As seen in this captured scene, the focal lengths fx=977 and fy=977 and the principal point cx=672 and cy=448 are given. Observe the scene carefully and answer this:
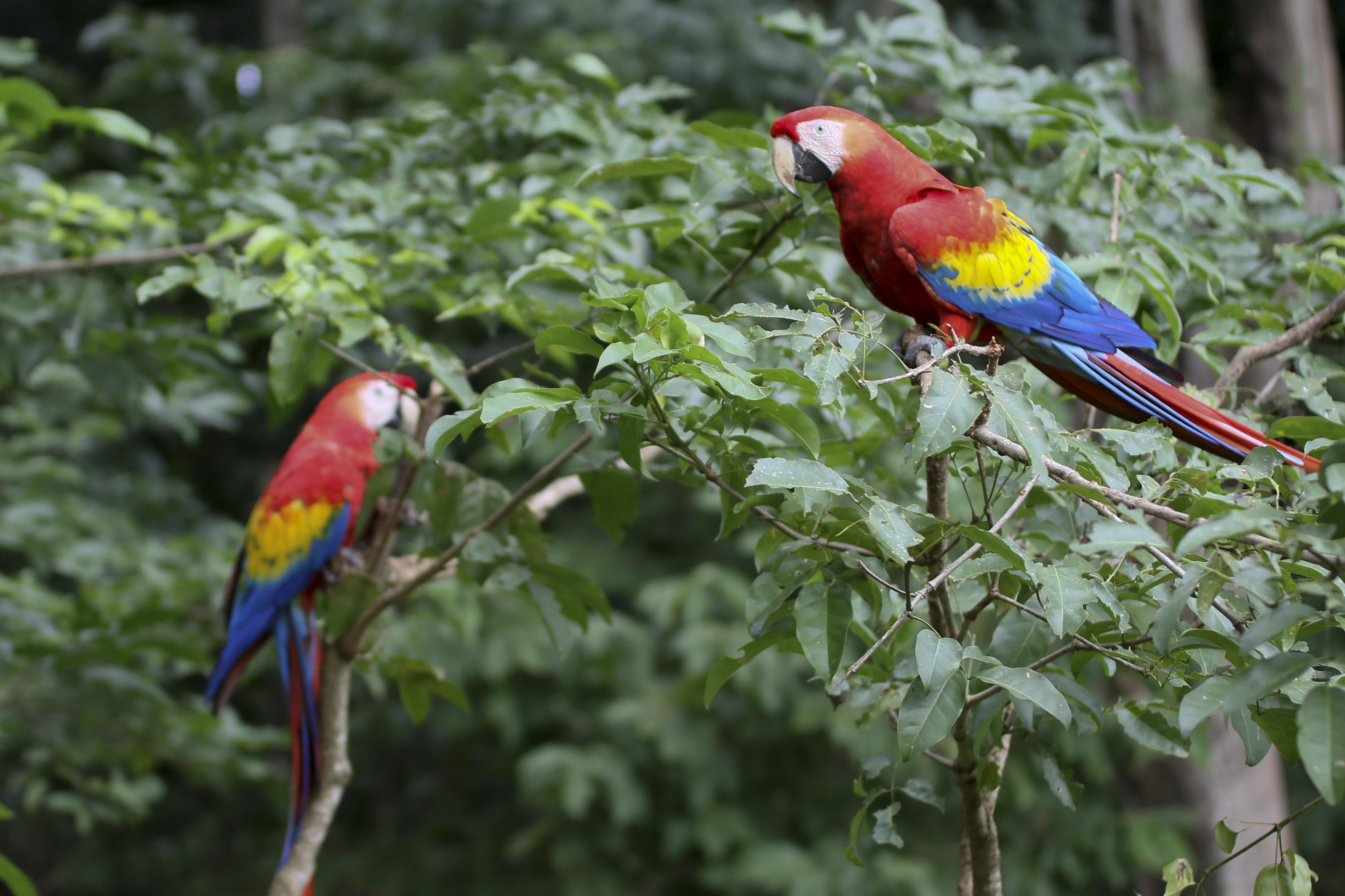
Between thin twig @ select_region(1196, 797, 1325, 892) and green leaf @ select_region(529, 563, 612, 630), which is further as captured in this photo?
green leaf @ select_region(529, 563, 612, 630)

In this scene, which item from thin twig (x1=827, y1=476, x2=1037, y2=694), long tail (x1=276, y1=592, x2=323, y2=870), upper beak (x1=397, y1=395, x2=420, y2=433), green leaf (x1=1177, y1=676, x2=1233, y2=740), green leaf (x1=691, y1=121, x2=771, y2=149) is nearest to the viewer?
green leaf (x1=1177, y1=676, x2=1233, y2=740)

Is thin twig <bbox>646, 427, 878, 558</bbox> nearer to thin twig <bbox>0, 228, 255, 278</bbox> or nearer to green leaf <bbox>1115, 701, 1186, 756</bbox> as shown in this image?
green leaf <bbox>1115, 701, 1186, 756</bbox>

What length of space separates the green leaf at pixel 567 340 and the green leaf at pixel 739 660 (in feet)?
1.14

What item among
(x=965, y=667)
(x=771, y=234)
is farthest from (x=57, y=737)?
(x=965, y=667)

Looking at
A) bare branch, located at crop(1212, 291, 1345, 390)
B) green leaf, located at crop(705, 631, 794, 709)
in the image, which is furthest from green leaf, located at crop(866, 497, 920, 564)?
bare branch, located at crop(1212, 291, 1345, 390)

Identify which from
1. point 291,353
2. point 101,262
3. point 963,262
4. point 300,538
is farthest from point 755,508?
point 101,262

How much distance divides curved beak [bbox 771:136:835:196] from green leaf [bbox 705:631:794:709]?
2.03 ft

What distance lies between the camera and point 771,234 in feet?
4.47

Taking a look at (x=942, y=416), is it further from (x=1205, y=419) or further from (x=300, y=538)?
(x=300, y=538)

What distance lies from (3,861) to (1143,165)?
188 centimetres

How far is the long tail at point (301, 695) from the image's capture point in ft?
5.53

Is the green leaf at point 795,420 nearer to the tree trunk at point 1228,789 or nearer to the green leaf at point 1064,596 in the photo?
the green leaf at point 1064,596

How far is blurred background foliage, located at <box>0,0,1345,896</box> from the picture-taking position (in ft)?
7.37

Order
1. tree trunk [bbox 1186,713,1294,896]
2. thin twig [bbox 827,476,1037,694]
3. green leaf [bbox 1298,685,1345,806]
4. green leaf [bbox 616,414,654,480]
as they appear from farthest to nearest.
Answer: tree trunk [bbox 1186,713,1294,896] < green leaf [bbox 616,414,654,480] < thin twig [bbox 827,476,1037,694] < green leaf [bbox 1298,685,1345,806]
